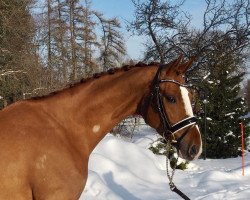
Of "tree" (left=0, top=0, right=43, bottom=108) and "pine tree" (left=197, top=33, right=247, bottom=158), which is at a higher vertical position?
"tree" (left=0, top=0, right=43, bottom=108)

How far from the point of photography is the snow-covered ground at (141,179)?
728cm

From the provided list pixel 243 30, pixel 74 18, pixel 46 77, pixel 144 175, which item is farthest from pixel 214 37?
pixel 74 18

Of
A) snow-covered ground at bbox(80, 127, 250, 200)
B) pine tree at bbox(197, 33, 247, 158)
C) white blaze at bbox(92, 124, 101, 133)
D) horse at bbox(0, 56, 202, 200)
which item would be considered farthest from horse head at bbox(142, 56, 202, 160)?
pine tree at bbox(197, 33, 247, 158)

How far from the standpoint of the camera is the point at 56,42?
1013 inches

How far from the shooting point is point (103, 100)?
319 centimetres

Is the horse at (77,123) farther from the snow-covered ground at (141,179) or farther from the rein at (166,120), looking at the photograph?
the snow-covered ground at (141,179)

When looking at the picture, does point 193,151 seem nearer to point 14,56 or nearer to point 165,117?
point 165,117

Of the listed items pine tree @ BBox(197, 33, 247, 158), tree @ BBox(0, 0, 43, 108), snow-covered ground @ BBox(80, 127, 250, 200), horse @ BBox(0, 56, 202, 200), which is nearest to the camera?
horse @ BBox(0, 56, 202, 200)

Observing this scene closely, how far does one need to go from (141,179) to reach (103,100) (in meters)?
5.68

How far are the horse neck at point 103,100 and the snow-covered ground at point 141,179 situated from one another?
149 inches

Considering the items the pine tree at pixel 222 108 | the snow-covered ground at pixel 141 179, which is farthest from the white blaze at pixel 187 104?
the pine tree at pixel 222 108

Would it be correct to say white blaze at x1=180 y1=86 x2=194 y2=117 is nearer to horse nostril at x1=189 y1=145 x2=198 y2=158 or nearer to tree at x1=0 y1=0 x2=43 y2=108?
horse nostril at x1=189 y1=145 x2=198 y2=158

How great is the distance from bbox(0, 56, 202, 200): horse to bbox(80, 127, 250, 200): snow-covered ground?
3835 mm

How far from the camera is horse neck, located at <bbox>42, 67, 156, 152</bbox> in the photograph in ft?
10.2
